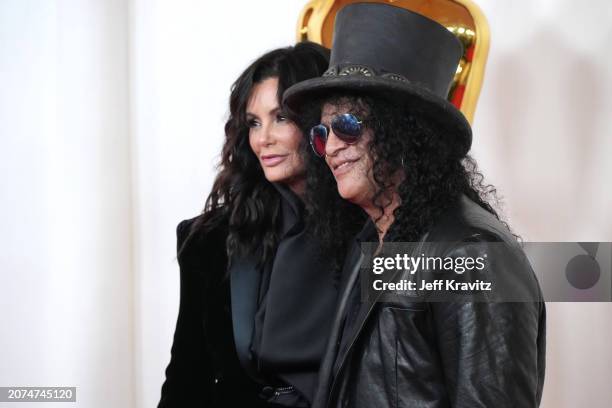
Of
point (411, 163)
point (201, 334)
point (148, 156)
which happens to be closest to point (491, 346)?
Result: point (411, 163)

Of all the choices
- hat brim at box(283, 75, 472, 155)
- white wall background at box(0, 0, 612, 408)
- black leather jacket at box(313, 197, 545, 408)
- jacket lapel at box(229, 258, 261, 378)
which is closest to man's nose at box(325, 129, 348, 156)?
hat brim at box(283, 75, 472, 155)

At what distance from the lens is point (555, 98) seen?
272cm

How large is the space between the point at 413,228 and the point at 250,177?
3.30ft

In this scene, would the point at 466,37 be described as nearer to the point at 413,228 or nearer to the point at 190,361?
the point at 413,228

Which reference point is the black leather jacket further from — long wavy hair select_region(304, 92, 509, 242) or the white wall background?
the white wall background

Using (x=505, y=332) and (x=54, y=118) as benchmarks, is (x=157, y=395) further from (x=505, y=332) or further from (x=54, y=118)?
(x=505, y=332)

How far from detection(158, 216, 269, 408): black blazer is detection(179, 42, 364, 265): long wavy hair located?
83 mm

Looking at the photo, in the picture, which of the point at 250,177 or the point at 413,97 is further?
the point at 250,177

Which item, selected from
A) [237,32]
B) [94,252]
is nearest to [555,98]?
[237,32]

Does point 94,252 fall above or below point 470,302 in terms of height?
above

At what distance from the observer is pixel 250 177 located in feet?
8.16

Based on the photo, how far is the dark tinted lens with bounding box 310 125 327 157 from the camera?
1.77m

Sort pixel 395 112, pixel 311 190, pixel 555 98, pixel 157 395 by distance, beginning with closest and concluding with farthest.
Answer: pixel 395 112 → pixel 311 190 → pixel 555 98 → pixel 157 395

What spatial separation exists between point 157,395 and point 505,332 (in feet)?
8.87
